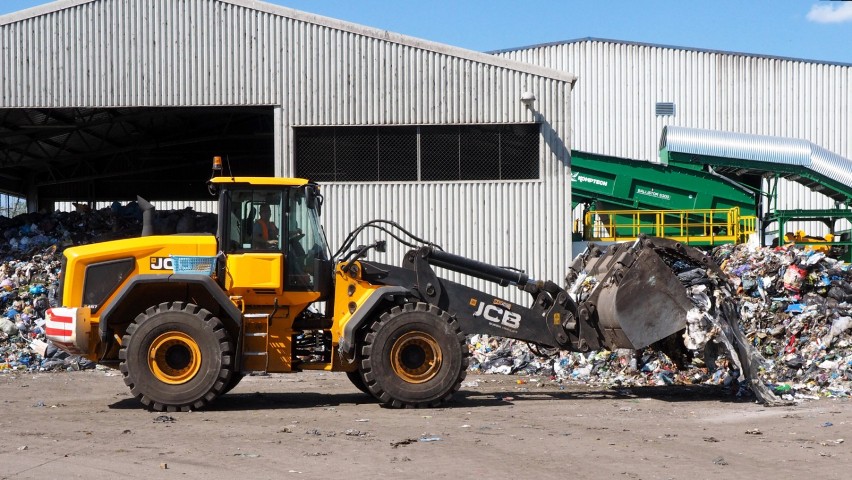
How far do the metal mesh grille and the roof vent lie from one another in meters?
11.0

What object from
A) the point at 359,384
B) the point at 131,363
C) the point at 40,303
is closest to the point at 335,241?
the point at 40,303

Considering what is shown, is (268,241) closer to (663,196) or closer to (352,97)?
(352,97)

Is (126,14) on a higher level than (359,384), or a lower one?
higher

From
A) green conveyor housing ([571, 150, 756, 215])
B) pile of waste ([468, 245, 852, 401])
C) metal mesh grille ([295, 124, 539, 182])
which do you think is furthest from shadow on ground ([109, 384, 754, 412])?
green conveyor housing ([571, 150, 756, 215])

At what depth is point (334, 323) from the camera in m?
11.3

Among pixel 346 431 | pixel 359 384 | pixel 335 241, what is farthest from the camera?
pixel 335 241

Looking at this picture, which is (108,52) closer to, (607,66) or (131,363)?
(131,363)

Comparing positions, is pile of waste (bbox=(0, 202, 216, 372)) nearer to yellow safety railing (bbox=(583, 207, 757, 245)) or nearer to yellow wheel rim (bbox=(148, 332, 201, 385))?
yellow wheel rim (bbox=(148, 332, 201, 385))

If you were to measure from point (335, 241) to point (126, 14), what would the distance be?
579 centimetres

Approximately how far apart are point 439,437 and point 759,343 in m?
7.42

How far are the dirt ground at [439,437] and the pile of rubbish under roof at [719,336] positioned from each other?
26.2 inches

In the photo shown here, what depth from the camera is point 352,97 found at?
62.7ft

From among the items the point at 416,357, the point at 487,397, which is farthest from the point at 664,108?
the point at 416,357

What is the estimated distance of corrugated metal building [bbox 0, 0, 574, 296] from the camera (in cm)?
1905
